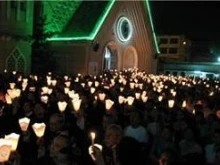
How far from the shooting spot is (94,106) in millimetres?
11781

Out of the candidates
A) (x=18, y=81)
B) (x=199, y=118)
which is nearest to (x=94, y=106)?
(x=199, y=118)

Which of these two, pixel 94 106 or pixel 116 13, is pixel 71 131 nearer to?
pixel 94 106

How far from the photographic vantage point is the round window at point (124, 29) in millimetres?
34156

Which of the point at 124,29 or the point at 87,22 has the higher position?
the point at 87,22

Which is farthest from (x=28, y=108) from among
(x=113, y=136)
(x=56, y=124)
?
(x=113, y=136)

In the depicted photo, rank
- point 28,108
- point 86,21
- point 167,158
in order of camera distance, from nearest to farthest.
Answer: point 167,158, point 28,108, point 86,21

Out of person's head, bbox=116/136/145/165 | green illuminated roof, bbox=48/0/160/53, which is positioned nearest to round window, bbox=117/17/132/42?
green illuminated roof, bbox=48/0/160/53

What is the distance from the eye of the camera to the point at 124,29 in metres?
34.9

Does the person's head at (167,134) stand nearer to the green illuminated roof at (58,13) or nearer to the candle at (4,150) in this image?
the candle at (4,150)

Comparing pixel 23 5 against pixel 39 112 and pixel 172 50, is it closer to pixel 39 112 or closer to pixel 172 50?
pixel 39 112

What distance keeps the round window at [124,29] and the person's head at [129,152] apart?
2730 centimetres

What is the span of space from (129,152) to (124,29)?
28398 mm

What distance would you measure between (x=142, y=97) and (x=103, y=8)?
1931 centimetres

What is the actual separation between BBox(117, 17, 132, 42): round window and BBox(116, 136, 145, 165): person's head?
27.3 metres
